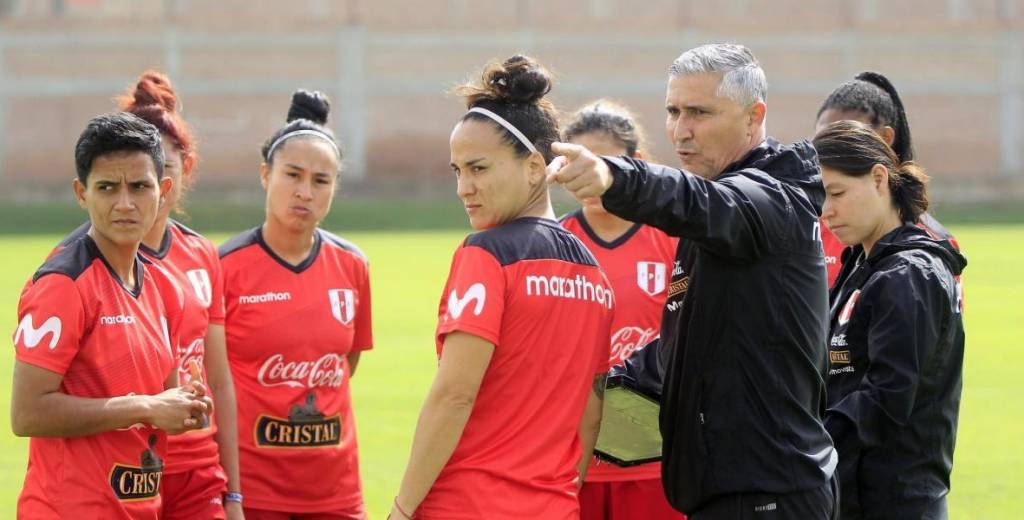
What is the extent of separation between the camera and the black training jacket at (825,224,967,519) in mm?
4195

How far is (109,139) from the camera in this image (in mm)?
4230

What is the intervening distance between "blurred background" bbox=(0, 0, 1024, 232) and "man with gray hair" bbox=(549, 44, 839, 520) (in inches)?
1323

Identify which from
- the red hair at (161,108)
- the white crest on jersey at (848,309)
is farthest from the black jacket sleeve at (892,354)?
the red hair at (161,108)

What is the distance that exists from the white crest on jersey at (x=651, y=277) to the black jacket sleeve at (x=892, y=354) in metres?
1.43

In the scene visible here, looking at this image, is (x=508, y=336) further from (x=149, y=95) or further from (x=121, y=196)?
(x=149, y=95)

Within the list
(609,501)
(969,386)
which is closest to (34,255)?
(969,386)

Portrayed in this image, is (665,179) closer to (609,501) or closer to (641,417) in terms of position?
(641,417)

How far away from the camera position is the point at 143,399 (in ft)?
13.3

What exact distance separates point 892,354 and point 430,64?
37281mm

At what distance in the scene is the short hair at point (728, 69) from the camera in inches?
150

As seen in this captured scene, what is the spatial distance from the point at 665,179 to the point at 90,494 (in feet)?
6.91

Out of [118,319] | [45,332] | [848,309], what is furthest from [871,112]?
[45,332]

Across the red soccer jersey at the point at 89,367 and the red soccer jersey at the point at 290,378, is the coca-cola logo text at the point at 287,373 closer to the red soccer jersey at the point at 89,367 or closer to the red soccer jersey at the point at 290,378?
the red soccer jersey at the point at 290,378

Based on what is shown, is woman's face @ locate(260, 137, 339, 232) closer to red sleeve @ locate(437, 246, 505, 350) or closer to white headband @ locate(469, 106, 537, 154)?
white headband @ locate(469, 106, 537, 154)
